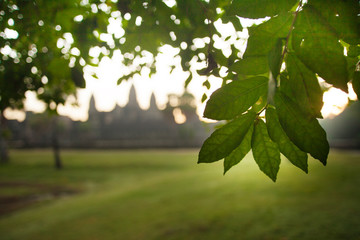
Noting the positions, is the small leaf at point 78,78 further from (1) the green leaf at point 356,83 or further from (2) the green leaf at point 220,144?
(1) the green leaf at point 356,83

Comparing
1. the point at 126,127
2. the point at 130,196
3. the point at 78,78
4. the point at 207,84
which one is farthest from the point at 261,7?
the point at 126,127

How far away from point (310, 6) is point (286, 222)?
5011 mm

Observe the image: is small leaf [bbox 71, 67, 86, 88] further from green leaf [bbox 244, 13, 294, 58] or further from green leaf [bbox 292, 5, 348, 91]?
green leaf [bbox 292, 5, 348, 91]

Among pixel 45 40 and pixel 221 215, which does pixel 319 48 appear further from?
pixel 221 215

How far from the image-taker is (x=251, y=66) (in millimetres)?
830

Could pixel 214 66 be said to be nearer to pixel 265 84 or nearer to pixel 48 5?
pixel 265 84

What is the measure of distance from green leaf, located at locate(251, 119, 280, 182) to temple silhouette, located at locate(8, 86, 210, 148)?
49354 millimetres

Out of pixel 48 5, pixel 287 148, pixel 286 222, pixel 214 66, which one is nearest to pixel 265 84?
pixel 287 148

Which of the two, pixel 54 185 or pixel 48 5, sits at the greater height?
pixel 48 5

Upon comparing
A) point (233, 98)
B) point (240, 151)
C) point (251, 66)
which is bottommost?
point (240, 151)

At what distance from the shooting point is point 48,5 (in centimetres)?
168

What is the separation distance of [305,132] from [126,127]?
65244 millimetres

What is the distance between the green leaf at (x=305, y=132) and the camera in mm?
657

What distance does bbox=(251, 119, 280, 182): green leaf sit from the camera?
85 centimetres
